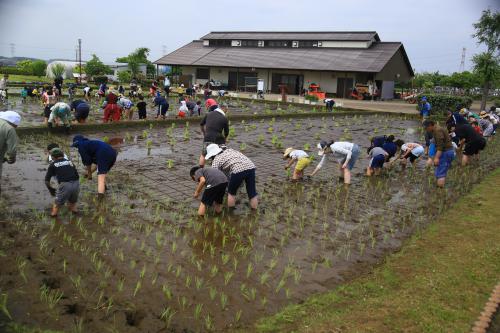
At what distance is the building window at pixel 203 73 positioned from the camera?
40.7 metres

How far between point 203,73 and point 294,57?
9257mm

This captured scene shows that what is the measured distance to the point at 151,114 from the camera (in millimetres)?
18078

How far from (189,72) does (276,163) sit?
33.2 metres

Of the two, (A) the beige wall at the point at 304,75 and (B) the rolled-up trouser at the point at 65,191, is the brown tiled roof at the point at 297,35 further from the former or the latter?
(B) the rolled-up trouser at the point at 65,191

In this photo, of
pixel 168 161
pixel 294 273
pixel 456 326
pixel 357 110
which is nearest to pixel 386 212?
pixel 294 273

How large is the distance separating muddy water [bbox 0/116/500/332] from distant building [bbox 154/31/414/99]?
25918 millimetres

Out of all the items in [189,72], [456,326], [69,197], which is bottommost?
[456,326]

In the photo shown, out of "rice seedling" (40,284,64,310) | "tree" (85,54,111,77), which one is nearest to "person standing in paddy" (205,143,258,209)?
"rice seedling" (40,284,64,310)

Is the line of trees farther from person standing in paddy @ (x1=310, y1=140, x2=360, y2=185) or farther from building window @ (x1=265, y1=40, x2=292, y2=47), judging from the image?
person standing in paddy @ (x1=310, y1=140, x2=360, y2=185)

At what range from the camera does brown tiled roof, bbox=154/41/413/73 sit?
1320 inches

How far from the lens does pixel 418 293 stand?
14.5 ft

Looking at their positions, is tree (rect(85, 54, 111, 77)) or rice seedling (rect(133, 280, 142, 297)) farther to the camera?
tree (rect(85, 54, 111, 77))

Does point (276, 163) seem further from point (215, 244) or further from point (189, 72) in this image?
point (189, 72)

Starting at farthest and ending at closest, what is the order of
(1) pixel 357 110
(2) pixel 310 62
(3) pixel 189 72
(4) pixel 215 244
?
(3) pixel 189 72 → (2) pixel 310 62 → (1) pixel 357 110 → (4) pixel 215 244
